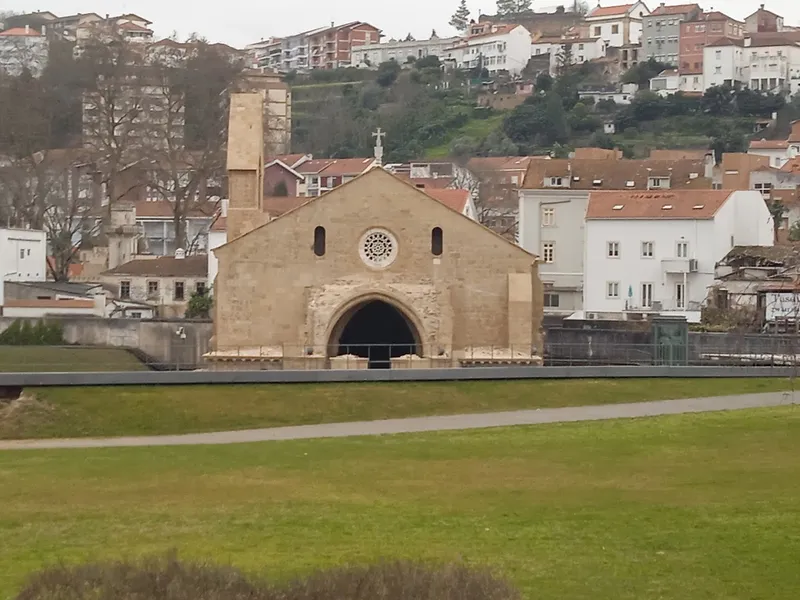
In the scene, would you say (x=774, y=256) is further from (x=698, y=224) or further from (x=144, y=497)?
(x=144, y=497)

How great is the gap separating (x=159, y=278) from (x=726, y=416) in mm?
47997

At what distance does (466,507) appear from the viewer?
20297 mm

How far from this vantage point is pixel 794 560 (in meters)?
17.1

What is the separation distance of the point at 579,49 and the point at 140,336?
129m

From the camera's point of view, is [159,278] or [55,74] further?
[55,74]

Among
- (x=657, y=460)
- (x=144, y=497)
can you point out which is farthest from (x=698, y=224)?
(x=144, y=497)

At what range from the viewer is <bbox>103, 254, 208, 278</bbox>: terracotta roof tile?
248 ft

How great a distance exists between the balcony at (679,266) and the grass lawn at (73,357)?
20201 millimetres

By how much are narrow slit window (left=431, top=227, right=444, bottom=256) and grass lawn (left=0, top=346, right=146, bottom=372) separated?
9344 millimetres

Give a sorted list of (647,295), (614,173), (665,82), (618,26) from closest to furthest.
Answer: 1. (647,295)
2. (614,173)
3. (665,82)
4. (618,26)

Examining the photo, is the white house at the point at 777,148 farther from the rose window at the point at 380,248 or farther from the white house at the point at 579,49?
the rose window at the point at 380,248

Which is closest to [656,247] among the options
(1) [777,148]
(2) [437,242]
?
(2) [437,242]

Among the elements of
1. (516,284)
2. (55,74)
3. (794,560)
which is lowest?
(794,560)

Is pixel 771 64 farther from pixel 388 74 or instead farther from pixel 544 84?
pixel 388 74
